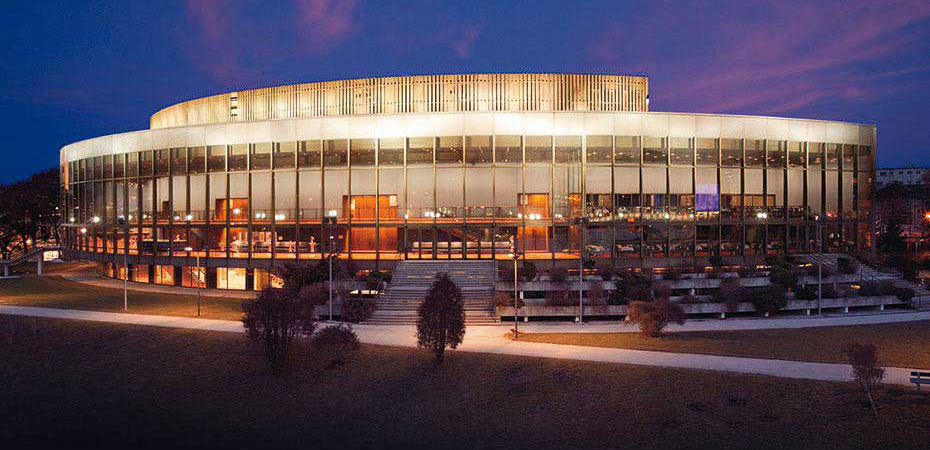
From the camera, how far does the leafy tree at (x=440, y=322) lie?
1978 centimetres

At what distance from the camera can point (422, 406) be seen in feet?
50.9

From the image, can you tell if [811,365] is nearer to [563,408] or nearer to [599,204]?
[563,408]

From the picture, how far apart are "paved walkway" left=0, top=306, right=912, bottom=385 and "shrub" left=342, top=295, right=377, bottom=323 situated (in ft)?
3.68

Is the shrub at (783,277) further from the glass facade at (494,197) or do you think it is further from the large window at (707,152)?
the large window at (707,152)

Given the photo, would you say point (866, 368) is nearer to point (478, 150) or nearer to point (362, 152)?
point (478, 150)

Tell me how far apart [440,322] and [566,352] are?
5.06 metres

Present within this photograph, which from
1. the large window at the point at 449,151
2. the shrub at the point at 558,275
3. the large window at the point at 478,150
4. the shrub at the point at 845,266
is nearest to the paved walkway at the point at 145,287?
the large window at the point at 449,151

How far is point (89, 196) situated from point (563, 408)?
4902cm

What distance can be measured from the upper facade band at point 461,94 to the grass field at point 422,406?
91.4ft

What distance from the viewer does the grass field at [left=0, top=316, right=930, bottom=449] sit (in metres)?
13.3

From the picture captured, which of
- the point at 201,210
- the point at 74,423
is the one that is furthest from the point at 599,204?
the point at 74,423

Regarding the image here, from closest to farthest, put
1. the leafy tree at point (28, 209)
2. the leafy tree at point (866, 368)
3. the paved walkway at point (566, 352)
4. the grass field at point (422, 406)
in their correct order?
the grass field at point (422, 406) → the leafy tree at point (866, 368) → the paved walkway at point (566, 352) → the leafy tree at point (28, 209)

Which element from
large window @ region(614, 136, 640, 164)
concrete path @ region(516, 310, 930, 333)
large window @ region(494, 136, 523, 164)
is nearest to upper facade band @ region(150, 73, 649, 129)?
large window @ region(494, 136, 523, 164)

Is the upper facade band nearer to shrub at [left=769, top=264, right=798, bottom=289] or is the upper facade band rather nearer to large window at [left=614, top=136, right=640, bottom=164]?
large window at [left=614, top=136, right=640, bottom=164]
